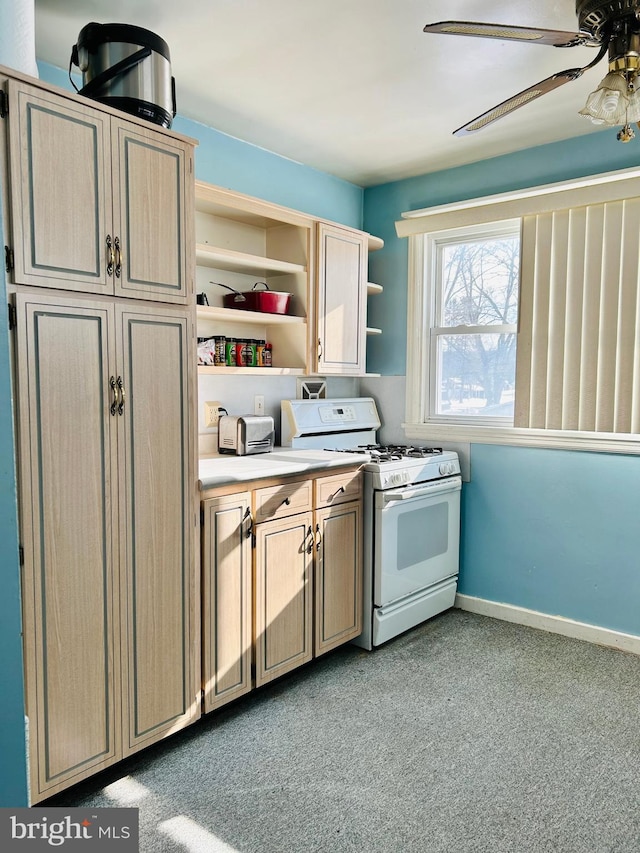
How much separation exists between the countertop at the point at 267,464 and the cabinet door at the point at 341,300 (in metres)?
0.53

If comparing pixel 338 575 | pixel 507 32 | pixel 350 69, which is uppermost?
pixel 350 69

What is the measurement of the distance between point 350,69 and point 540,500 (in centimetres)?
227

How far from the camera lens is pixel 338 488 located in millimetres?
2828

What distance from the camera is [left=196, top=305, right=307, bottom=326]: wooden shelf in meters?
2.74

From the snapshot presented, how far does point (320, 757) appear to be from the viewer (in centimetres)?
214

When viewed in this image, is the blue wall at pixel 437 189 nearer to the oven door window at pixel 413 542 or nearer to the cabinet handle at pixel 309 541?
the oven door window at pixel 413 542

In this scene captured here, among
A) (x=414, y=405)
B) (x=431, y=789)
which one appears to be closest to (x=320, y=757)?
(x=431, y=789)

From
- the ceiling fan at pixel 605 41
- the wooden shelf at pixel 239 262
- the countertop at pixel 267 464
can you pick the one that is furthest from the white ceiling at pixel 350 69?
the countertop at pixel 267 464

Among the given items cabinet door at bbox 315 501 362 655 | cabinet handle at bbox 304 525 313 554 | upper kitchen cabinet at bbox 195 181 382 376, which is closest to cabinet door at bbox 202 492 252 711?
cabinet handle at bbox 304 525 313 554

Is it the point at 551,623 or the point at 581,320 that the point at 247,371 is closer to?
the point at 581,320

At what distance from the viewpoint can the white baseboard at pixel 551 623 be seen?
3027 millimetres

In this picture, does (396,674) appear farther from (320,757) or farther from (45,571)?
(45,571)

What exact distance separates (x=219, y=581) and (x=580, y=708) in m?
1.57

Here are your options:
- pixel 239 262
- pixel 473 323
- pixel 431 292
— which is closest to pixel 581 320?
pixel 473 323
